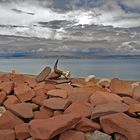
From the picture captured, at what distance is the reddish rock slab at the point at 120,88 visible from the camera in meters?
7.48

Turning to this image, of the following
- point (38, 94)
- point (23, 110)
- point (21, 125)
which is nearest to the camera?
point (21, 125)

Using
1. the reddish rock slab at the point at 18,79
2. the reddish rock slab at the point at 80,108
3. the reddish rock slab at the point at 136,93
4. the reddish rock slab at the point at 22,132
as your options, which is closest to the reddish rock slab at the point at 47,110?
the reddish rock slab at the point at 80,108

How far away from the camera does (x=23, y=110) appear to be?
22.9ft

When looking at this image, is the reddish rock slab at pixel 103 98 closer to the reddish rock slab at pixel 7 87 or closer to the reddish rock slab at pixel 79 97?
the reddish rock slab at pixel 79 97


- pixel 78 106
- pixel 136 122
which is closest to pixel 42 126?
pixel 78 106

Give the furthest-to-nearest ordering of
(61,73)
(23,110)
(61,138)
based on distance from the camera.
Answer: (61,73), (23,110), (61,138)

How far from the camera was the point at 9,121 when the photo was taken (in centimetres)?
672

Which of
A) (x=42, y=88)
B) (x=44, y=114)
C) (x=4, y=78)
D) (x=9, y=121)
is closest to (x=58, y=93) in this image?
(x=42, y=88)

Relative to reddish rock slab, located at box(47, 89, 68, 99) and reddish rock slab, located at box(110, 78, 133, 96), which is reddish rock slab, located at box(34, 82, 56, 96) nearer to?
reddish rock slab, located at box(47, 89, 68, 99)

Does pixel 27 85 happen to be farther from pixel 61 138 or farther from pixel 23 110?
pixel 61 138

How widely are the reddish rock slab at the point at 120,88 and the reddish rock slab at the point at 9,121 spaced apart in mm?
2051

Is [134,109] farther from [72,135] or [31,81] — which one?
[31,81]

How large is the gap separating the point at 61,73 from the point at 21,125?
263 cm

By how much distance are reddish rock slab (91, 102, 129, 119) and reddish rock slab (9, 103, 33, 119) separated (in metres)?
1.28
